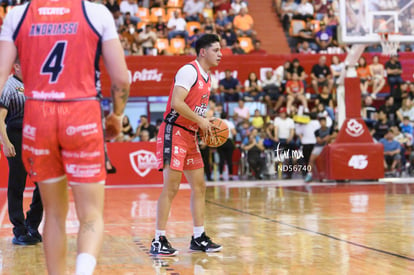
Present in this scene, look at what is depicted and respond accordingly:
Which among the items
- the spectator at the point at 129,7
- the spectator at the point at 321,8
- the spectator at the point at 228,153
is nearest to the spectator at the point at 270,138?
the spectator at the point at 228,153

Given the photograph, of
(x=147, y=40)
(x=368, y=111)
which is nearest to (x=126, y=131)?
(x=147, y=40)

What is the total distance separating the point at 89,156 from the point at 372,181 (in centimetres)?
1463

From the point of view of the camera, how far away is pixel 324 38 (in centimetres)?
2322

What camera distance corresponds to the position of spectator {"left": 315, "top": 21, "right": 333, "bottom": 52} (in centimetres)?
2312

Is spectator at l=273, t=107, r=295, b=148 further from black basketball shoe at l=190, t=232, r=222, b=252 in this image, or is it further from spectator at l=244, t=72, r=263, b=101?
black basketball shoe at l=190, t=232, r=222, b=252

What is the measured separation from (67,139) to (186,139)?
3033 mm

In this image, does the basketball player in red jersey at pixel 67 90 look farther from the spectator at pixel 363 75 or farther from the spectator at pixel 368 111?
the spectator at pixel 363 75

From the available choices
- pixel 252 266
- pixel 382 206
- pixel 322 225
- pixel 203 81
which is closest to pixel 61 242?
pixel 252 266

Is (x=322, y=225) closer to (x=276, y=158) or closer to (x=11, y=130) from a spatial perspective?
(x=11, y=130)

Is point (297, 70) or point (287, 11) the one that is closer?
point (297, 70)

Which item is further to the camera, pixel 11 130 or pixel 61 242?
pixel 11 130

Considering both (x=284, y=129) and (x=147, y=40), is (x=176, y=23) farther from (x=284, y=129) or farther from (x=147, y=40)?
(x=284, y=129)

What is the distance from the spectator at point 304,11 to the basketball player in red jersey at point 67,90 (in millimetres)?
21226

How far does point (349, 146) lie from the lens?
17547 millimetres
